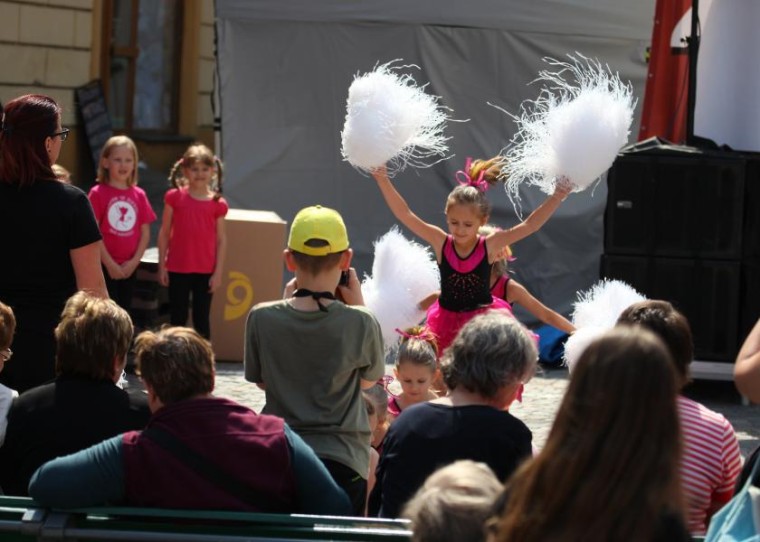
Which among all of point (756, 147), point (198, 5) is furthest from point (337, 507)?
point (198, 5)

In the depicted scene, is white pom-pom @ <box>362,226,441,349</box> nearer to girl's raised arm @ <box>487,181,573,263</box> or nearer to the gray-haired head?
girl's raised arm @ <box>487,181,573,263</box>

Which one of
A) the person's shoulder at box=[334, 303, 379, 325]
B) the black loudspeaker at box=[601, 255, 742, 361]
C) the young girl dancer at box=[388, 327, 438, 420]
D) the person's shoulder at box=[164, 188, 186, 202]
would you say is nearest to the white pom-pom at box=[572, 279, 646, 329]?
the young girl dancer at box=[388, 327, 438, 420]

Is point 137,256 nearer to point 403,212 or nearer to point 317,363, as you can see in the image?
point 403,212

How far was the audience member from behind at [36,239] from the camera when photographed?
4125 millimetres

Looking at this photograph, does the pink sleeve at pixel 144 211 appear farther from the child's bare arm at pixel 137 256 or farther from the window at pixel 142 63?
the window at pixel 142 63

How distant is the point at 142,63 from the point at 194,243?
29.9 ft

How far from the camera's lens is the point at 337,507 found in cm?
295

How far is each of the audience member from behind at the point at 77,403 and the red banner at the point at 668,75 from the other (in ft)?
19.7

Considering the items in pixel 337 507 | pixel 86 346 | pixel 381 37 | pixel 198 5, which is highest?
pixel 198 5

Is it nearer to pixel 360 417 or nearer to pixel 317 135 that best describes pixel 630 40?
pixel 317 135

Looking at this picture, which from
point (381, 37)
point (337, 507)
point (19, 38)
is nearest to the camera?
point (337, 507)

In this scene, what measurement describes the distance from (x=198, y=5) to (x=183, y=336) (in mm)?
14257

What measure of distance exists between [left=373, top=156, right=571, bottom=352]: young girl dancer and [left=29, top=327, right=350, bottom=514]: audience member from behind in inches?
108

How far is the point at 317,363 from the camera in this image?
356 centimetres
